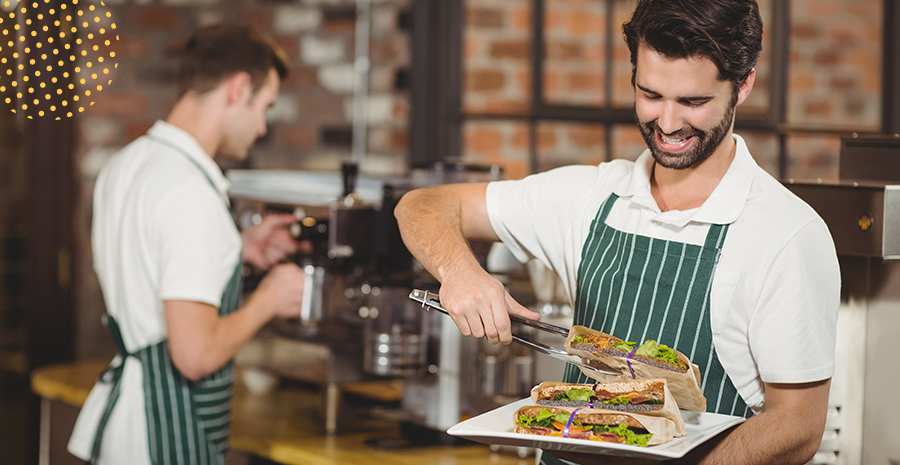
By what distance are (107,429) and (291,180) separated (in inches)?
44.7

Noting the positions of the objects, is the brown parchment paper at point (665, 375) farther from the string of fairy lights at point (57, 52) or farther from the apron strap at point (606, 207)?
the string of fairy lights at point (57, 52)

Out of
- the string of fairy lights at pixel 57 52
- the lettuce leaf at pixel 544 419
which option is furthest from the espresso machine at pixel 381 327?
the string of fairy lights at pixel 57 52

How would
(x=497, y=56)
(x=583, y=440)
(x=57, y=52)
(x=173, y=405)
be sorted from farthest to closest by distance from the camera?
(x=57, y=52)
(x=497, y=56)
(x=173, y=405)
(x=583, y=440)

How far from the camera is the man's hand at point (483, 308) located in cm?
138

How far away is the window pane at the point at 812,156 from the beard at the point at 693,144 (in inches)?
48.9

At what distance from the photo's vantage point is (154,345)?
2.10 meters

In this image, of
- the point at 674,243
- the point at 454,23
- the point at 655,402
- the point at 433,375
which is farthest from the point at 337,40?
the point at 655,402

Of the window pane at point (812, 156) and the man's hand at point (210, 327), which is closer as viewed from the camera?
the man's hand at point (210, 327)

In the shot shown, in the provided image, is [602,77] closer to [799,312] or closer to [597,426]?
[799,312]

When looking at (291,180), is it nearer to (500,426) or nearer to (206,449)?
(206,449)

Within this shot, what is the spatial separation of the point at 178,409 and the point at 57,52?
1827mm

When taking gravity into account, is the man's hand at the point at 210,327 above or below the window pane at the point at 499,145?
below

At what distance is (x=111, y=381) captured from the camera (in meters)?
2.16

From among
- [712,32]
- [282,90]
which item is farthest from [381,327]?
[282,90]
